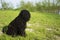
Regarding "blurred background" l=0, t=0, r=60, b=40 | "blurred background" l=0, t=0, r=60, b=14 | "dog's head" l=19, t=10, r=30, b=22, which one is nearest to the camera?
"dog's head" l=19, t=10, r=30, b=22

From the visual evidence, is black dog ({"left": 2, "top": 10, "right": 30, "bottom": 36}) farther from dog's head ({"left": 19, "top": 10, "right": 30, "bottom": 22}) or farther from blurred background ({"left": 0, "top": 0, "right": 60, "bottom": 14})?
blurred background ({"left": 0, "top": 0, "right": 60, "bottom": 14})

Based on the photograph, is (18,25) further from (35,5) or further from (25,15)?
(35,5)

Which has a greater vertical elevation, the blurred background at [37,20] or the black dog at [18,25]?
the black dog at [18,25]

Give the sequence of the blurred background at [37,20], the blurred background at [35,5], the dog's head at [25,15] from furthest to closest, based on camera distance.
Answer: the blurred background at [35,5] < the blurred background at [37,20] < the dog's head at [25,15]

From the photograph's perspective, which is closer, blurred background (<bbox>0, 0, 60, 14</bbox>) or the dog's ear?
the dog's ear

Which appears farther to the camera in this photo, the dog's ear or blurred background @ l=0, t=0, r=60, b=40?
blurred background @ l=0, t=0, r=60, b=40

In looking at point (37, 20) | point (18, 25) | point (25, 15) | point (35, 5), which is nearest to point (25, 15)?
point (25, 15)

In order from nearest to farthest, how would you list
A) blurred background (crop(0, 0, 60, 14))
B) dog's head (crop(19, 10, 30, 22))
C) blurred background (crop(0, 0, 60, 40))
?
dog's head (crop(19, 10, 30, 22))
blurred background (crop(0, 0, 60, 40))
blurred background (crop(0, 0, 60, 14))

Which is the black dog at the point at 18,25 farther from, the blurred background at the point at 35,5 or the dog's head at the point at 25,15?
the blurred background at the point at 35,5

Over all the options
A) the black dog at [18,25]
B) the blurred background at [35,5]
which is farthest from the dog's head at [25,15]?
the blurred background at [35,5]

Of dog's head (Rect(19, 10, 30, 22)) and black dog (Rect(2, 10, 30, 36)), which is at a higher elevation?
dog's head (Rect(19, 10, 30, 22))

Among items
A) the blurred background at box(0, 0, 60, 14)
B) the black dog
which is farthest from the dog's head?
the blurred background at box(0, 0, 60, 14)

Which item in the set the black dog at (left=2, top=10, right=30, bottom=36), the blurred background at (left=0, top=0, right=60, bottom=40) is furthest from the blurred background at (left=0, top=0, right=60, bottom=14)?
the black dog at (left=2, top=10, right=30, bottom=36)

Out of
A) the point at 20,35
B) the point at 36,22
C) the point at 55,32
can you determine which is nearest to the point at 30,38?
the point at 20,35
